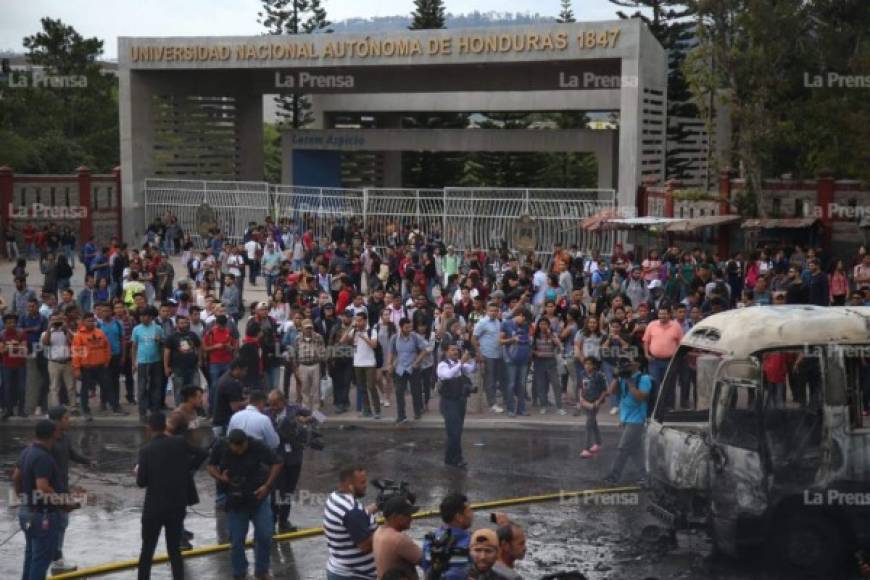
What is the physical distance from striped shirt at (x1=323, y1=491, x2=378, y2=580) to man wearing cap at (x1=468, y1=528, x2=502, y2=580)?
4.96 ft

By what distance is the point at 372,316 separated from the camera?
20.5 metres

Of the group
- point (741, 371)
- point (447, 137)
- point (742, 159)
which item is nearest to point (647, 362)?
point (741, 371)

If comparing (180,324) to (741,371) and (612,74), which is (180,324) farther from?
(612,74)

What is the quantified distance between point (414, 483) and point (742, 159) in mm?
18445

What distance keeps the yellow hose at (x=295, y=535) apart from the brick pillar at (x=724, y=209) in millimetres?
18171

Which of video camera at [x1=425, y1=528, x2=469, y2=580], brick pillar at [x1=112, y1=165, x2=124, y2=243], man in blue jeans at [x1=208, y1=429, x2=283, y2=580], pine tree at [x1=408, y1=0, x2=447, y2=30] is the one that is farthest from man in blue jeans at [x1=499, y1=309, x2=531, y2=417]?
pine tree at [x1=408, y1=0, x2=447, y2=30]

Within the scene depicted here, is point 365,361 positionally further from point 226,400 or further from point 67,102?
point 67,102

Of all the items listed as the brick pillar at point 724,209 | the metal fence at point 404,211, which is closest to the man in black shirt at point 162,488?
the metal fence at point 404,211

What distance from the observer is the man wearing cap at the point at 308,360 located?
18.3 m

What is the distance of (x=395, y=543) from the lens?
8.00m

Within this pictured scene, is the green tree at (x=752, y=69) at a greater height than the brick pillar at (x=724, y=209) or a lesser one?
greater

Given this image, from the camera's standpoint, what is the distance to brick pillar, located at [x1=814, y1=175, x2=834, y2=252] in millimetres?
30312

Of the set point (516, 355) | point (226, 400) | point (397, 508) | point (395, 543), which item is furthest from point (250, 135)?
point (395, 543)

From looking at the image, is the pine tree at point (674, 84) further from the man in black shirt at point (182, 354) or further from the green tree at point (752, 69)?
the man in black shirt at point (182, 354)
